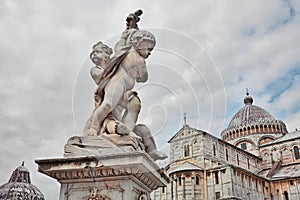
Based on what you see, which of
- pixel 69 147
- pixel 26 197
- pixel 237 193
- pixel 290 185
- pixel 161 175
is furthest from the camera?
pixel 26 197

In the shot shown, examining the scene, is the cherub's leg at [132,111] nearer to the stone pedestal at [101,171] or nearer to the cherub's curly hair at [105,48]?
the stone pedestal at [101,171]

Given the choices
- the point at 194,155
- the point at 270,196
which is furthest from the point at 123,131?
the point at 270,196

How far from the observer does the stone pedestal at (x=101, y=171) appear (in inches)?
170

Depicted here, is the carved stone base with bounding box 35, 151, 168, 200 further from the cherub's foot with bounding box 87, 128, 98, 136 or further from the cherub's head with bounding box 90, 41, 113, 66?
the cherub's head with bounding box 90, 41, 113, 66

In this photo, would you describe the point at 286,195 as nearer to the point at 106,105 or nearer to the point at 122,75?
the point at 122,75

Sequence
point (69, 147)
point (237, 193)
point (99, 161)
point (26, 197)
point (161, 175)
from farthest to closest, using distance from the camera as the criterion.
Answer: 1. point (26, 197)
2. point (237, 193)
3. point (161, 175)
4. point (69, 147)
5. point (99, 161)

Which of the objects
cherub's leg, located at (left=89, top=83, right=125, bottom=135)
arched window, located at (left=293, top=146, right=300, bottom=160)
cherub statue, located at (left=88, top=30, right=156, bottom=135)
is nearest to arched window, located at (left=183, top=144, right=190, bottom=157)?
arched window, located at (left=293, top=146, right=300, bottom=160)

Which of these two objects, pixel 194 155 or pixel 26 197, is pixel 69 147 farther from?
pixel 26 197

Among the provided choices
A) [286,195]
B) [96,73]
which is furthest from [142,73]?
[286,195]

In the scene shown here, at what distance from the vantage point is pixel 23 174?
6397 centimetres

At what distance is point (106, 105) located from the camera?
5.02 meters

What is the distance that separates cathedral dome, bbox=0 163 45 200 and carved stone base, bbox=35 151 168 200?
57.0 metres

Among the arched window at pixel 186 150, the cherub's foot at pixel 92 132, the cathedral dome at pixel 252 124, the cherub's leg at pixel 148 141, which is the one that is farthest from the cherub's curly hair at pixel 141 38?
the cathedral dome at pixel 252 124

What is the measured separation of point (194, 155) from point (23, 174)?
36716mm
